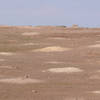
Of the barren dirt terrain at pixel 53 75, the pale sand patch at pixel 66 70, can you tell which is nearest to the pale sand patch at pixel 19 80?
A: the barren dirt terrain at pixel 53 75

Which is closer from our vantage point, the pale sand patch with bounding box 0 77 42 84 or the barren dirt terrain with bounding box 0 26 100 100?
the barren dirt terrain with bounding box 0 26 100 100

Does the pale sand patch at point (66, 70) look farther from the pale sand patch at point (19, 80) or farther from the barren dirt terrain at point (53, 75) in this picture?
the pale sand patch at point (19, 80)

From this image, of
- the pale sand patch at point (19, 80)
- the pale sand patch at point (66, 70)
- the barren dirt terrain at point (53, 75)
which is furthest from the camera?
the pale sand patch at point (66, 70)

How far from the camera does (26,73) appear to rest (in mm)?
21797

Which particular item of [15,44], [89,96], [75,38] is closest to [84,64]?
[89,96]

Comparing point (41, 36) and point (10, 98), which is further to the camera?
point (41, 36)

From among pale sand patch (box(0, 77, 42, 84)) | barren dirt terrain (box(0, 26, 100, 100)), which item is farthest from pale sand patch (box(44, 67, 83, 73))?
pale sand patch (box(0, 77, 42, 84))

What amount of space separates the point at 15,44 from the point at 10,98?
26.3 m

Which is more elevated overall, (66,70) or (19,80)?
(19,80)

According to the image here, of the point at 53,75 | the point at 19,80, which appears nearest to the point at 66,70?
the point at 53,75

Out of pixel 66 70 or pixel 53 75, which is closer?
pixel 53 75

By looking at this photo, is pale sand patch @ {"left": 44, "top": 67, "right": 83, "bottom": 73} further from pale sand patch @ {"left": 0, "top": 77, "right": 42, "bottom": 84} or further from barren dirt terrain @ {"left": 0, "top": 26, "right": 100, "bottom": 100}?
pale sand patch @ {"left": 0, "top": 77, "right": 42, "bottom": 84}

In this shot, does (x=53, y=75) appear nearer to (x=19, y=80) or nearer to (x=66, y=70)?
(x=66, y=70)

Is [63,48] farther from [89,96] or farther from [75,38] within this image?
[89,96]
